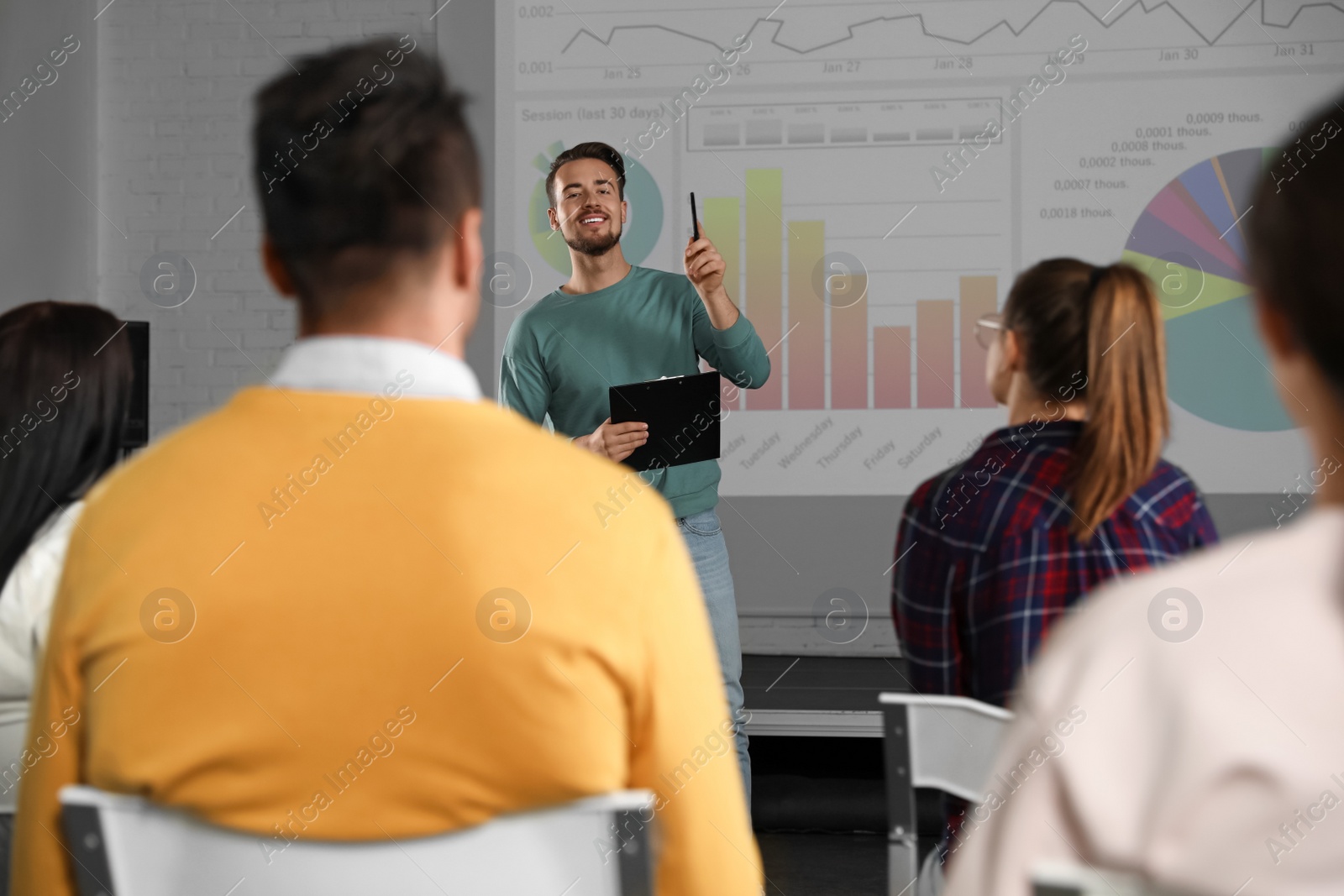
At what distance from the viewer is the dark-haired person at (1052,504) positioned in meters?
1.35

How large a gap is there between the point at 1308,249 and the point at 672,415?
77.1 inches

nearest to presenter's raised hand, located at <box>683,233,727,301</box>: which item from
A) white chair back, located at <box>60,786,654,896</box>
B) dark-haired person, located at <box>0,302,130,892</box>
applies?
dark-haired person, located at <box>0,302,130,892</box>

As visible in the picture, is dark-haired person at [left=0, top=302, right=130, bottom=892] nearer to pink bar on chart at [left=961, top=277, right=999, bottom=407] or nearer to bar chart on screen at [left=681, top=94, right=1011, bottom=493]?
bar chart on screen at [left=681, top=94, right=1011, bottom=493]

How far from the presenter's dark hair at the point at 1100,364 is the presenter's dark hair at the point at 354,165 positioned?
0.89m

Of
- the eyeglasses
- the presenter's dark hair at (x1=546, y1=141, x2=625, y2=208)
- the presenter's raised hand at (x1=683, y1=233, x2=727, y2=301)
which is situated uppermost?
the presenter's dark hair at (x1=546, y1=141, x2=625, y2=208)

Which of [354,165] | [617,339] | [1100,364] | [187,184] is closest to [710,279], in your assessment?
[617,339]

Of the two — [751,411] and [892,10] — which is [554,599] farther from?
[892,10]

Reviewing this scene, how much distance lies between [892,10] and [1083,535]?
278 cm

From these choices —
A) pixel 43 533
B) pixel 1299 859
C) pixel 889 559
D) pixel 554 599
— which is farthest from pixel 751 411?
pixel 1299 859

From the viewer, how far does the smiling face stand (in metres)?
2.62

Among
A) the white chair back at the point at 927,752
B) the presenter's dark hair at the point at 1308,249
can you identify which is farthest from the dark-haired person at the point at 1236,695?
the white chair back at the point at 927,752

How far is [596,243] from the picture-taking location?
2654 millimetres

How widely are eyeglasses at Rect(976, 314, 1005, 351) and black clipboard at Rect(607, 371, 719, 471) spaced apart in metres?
0.83

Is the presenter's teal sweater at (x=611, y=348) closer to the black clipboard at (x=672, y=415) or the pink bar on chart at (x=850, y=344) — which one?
the black clipboard at (x=672, y=415)
